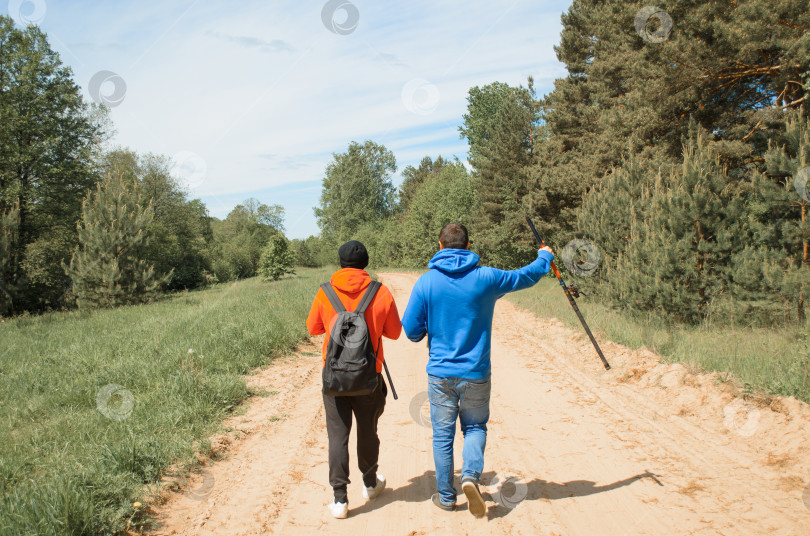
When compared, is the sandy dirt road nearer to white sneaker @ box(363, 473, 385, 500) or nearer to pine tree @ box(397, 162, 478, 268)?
white sneaker @ box(363, 473, 385, 500)

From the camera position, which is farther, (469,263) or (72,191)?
(72,191)

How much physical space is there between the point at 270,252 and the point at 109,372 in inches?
1266

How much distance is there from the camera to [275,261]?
39344 mm

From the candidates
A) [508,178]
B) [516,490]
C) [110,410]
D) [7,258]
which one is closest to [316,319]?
[516,490]

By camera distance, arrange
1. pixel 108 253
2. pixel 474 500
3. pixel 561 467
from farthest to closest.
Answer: pixel 108 253, pixel 561 467, pixel 474 500

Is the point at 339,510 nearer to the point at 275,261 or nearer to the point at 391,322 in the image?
the point at 391,322

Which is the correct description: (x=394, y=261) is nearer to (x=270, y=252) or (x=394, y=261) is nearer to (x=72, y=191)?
(x=270, y=252)

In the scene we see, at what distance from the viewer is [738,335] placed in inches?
376

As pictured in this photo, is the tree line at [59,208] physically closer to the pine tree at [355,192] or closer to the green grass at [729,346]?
the green grass at [729,346]

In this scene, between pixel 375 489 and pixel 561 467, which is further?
pixel 561 467

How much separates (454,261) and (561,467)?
227 cm

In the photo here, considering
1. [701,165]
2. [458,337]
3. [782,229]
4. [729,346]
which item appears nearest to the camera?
[458,337]

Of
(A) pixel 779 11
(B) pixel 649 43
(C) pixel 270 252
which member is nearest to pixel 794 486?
(A) pixel 779 11

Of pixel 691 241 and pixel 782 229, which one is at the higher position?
pixel 782 229
